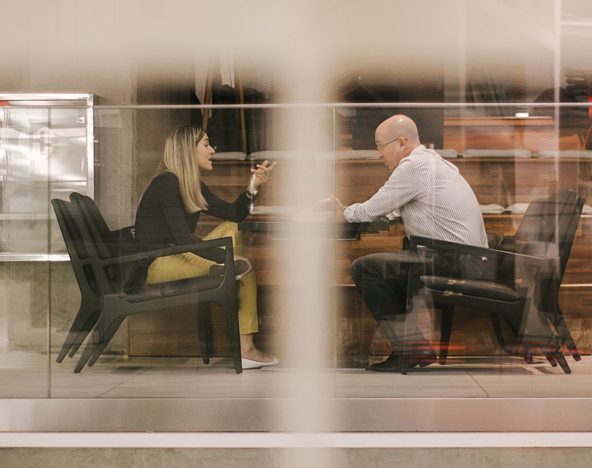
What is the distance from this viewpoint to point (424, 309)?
242 centimetres

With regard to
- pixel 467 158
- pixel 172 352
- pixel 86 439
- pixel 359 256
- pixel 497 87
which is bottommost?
pixel 86 439

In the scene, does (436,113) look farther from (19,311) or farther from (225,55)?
(19,311)

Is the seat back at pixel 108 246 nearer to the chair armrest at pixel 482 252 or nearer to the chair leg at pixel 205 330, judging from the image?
the chair leg at pixel 205 330

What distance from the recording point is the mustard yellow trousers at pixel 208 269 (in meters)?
2.40

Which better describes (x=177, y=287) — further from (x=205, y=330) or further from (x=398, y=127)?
(x=398, y=127)

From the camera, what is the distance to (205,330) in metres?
2.41

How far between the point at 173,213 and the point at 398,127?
0.77 m

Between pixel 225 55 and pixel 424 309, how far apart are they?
3.42ft

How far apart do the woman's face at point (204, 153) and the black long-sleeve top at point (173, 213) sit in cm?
7

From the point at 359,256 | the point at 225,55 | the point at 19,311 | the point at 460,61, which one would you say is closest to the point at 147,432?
the point at 19,311

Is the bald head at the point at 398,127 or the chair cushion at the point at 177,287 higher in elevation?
the bald head at the point at 398,127

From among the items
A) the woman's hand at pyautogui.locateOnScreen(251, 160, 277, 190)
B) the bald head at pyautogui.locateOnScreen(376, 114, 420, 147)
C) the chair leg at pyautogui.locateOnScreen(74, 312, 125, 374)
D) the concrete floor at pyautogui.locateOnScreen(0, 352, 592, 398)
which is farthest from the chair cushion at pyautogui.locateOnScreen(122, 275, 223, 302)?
the bald head at pyautogui.locateOnScreen(376, 114, 420, 147)

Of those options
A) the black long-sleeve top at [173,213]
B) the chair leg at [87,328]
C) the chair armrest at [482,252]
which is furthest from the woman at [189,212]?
the chair armrest at [482,252]

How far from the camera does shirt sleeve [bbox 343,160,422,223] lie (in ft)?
7.78
